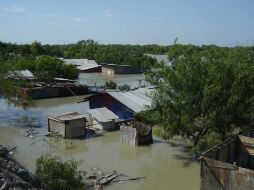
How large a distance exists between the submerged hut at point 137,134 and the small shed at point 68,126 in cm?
262

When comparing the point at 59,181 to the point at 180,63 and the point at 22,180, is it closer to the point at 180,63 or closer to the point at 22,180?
the point at 22,180

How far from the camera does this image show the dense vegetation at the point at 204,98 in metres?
18.3

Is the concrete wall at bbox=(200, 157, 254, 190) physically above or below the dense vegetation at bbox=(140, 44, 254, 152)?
below

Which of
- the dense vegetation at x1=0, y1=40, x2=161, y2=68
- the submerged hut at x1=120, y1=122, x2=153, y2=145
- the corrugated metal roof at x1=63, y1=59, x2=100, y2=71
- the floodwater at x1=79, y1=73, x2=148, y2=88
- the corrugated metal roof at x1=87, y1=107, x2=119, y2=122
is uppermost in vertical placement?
the dense vegetation at x1=0, y1=40, x2=161, y2=68

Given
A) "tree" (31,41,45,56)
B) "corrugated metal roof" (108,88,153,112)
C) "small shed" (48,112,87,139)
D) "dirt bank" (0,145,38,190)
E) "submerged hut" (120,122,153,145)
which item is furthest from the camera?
"tree" (31,41,45,56)

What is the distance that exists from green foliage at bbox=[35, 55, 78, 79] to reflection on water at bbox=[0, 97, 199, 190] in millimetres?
20868

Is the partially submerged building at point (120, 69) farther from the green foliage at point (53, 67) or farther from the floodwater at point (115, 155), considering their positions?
the floodwater at point (115, 155)

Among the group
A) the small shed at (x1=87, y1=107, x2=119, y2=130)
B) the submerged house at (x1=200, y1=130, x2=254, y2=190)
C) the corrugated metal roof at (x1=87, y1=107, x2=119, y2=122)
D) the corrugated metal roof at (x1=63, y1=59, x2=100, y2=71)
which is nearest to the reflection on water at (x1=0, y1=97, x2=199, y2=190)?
the small shed at (x1=87, y1=107, x2=119, y2=130)

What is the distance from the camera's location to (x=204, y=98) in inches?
717

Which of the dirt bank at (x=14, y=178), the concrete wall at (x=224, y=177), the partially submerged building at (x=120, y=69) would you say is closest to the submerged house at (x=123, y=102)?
the dirt bank at (x=14, y=178)

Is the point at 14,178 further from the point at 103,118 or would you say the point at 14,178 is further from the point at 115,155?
the point at 103,118

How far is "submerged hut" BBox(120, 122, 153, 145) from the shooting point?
22297 millimetres

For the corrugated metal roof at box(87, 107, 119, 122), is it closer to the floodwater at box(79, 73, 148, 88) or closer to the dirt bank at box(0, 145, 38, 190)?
the dirt bank at box(0, 145, 38, 190)

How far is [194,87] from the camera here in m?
18.8
